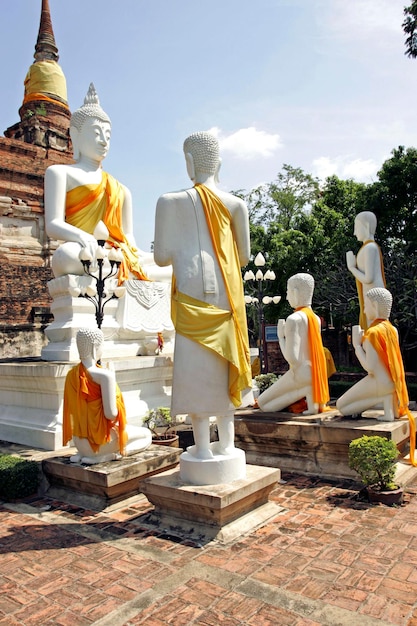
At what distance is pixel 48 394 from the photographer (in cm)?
631

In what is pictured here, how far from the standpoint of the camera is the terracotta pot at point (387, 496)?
4.48 m

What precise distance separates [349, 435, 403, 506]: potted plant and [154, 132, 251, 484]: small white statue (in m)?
1.25

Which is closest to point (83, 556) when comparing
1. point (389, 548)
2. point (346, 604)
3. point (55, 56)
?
point (346, 604)

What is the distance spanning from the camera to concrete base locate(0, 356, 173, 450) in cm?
610

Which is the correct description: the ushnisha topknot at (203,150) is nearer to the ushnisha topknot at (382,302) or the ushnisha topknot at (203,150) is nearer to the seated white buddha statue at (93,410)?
the seated white buddha statue at (93,410)

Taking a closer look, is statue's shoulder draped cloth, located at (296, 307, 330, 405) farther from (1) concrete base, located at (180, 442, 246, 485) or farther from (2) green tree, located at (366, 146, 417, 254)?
(2) green tree, located at (366, 146, 417, 254)

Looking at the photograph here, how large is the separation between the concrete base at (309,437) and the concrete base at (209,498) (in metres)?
1.24

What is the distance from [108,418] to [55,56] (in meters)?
30.0

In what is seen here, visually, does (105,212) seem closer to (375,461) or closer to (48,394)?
(48,394)

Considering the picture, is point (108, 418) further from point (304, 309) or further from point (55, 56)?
point (55, 56)

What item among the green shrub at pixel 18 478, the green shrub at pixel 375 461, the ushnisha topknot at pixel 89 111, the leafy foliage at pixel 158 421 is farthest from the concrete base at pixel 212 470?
the ushnisha topknot at pixel 89 111

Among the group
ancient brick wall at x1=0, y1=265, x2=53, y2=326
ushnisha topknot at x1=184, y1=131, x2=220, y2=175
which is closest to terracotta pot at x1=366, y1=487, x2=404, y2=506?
ushnisha topknot at x1=184, y1=131, x2=220, y2=175

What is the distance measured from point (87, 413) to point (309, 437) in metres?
2.47

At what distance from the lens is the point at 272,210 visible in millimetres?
27578
